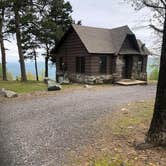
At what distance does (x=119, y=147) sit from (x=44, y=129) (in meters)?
2.30

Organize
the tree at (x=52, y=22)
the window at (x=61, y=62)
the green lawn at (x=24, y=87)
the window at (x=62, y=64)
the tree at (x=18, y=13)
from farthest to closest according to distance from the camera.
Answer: the window at (x=61, y=62)
the window at (x=62, y=64)
the tree at (x=52, y=22)
the tree at (x=18, y=13)
the green lawn at (x=24, y=87)

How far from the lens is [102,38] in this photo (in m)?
20.2

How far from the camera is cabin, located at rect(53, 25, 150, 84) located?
1836 centimetres

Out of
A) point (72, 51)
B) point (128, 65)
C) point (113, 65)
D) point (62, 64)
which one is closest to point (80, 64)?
point (72, 51)

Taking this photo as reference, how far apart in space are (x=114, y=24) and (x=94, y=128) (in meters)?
21.3

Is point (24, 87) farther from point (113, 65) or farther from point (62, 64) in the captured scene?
point (113, 65)

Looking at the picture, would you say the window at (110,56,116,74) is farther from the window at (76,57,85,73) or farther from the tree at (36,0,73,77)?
the tree at (36,0,73,77)

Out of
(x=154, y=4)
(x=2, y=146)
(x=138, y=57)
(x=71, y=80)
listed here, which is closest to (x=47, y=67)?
(x=71, y=80)

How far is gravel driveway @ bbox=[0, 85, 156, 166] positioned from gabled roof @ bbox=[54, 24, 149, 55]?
8.70 metres

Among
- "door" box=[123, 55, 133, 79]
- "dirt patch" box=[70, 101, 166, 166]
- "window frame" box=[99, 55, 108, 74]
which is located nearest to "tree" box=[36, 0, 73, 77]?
"window frame" box=[99, 55, 108, 74]

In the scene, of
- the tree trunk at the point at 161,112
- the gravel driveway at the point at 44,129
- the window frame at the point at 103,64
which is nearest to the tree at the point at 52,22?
the window frame at the point at 103,64

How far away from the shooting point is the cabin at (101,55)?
18359 mm

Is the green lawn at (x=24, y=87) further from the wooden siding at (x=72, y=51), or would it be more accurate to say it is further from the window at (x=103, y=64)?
the window at (x=103, y=64)

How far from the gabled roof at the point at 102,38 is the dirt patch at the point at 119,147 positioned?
11168mm
